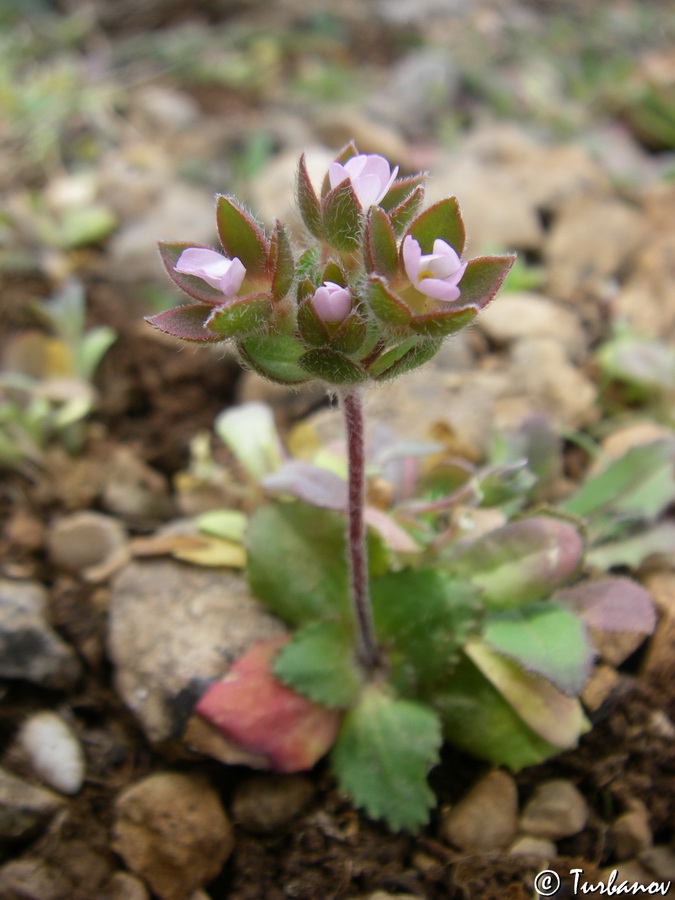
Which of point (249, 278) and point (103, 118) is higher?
point (249, 278)

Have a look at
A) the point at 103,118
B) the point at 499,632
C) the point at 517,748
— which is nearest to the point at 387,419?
the point at 499,632

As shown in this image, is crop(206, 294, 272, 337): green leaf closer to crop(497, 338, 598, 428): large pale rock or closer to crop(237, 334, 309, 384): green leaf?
crop(237, 334, 309, 384): green leaf

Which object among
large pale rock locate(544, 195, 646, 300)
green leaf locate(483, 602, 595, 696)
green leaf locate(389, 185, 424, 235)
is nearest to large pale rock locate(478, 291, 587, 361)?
large pale rock locate(544, 195, 646, 300)

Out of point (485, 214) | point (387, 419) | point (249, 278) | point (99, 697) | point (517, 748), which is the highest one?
point (249, 278)

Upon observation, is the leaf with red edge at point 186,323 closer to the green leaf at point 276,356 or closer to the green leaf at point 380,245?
the green leaf at point 276,356

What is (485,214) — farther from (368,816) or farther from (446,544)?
(368,816)

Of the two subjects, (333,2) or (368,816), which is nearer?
(368,816)

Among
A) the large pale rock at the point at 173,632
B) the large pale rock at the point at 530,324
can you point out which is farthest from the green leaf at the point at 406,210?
the large pale rock at the point at 530,324
